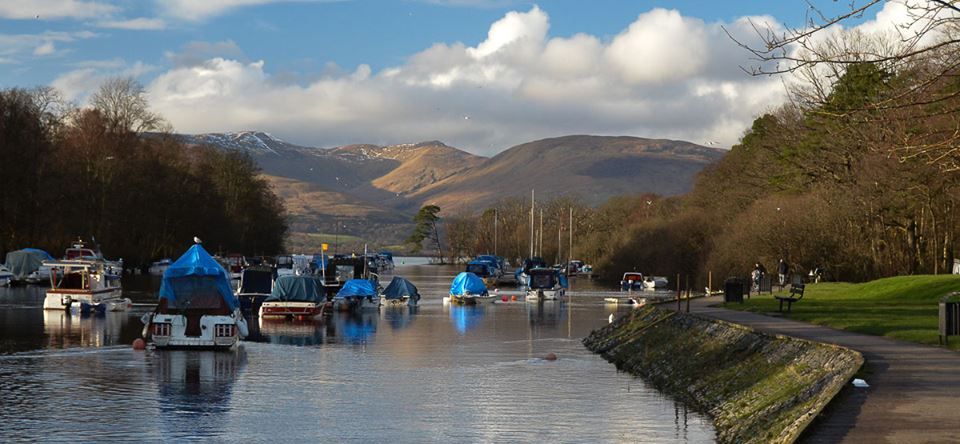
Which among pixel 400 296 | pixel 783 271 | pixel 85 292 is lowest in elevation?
pixel 400 296

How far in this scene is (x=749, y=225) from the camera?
306 ft

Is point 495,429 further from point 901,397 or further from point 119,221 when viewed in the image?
point 119,221

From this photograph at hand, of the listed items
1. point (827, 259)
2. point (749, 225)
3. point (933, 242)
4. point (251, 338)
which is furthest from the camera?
point (749, 225)

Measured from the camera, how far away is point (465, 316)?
78.2m

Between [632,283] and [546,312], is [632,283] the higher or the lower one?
the higher one

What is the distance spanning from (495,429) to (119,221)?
109401 millimetres

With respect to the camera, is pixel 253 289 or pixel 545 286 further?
pixel 545 286

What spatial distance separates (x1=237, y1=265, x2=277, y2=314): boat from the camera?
83625 mm

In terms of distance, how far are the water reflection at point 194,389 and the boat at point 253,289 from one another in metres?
31.8

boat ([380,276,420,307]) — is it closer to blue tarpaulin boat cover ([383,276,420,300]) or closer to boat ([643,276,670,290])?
blue tarpaulin boat cover ([383,276,420,300])

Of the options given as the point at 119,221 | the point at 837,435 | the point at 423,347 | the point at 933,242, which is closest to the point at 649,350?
the point at 423,347

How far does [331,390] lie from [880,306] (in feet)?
77.6

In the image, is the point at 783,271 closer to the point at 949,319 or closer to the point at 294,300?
the point at 294,300

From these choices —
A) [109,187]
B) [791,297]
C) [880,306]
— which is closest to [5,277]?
[109,187]
